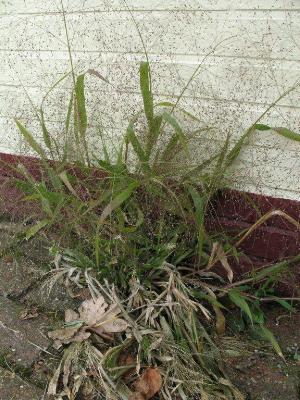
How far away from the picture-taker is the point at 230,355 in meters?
2.14

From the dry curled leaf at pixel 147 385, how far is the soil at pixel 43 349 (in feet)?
1.12

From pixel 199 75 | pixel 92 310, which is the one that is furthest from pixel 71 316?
pixel 199 75

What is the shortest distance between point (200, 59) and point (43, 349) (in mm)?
1657

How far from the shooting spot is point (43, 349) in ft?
6.84

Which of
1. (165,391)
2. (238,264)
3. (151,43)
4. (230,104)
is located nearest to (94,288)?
(165,391)

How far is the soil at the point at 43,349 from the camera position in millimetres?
1958

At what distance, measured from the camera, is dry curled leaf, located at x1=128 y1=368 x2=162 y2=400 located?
1.85 metres

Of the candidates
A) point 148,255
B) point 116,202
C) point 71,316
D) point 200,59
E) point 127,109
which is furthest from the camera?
point 127,109

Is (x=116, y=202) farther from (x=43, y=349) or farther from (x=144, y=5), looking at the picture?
(x=144, y=5)

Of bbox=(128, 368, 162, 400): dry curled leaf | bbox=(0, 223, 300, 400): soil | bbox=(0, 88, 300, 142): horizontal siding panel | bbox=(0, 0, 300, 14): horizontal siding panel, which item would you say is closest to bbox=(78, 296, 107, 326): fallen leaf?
bbox=(0, 223, 300, 400): soil

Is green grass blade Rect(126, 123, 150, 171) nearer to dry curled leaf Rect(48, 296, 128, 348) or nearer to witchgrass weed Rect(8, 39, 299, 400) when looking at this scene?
witchgrass weed Rect(8, 39, 299, 400)

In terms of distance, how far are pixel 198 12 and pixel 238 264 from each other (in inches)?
53.9

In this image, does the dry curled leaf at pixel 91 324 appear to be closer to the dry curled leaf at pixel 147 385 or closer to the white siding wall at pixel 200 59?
the dry curled leaf at pixel 147 385

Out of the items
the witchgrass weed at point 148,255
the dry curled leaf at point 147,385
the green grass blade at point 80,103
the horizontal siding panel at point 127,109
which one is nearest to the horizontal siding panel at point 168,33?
the horizontal siding panel at point 127,109
